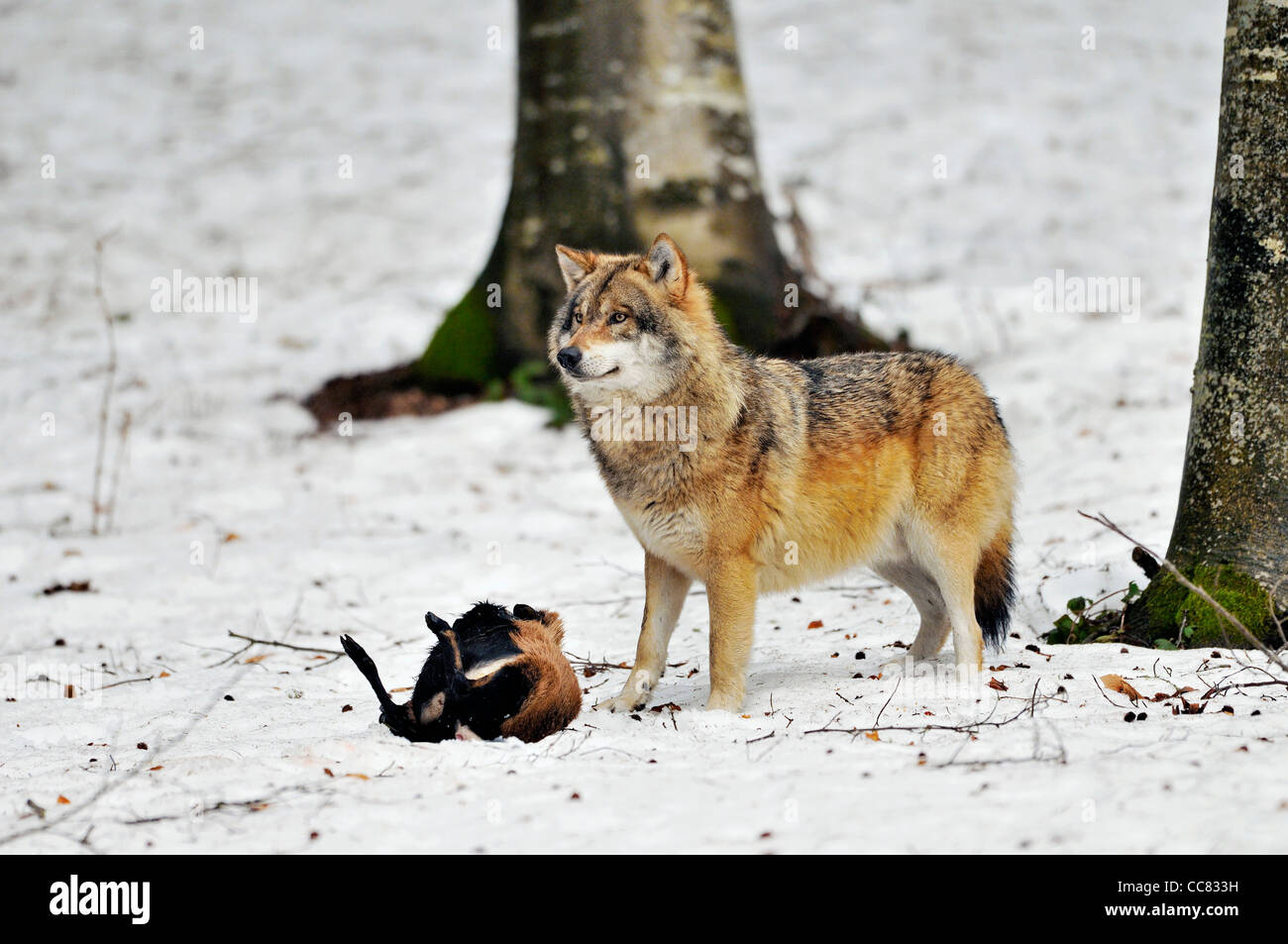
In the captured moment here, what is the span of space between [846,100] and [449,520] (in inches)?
427

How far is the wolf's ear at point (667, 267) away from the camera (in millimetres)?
4918

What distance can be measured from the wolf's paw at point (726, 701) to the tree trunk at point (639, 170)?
498 cm

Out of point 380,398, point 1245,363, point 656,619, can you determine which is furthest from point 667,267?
point 380,398

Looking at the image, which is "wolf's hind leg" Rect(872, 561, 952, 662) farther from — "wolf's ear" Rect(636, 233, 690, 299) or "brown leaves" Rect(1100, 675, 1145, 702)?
"wolf's ear" Rect(636, 233, 690, 299)

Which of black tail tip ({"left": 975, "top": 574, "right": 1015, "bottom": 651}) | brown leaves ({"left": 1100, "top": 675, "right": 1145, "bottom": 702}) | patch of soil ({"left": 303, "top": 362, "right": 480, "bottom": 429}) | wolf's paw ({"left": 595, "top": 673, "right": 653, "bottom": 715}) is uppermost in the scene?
patch of soil ({"left": 303, "top": 362, "right": 480, "bottom": 429})

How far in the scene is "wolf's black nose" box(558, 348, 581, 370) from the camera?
4660 millimetres

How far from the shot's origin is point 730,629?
482cm

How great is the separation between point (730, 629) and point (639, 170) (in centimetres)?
564

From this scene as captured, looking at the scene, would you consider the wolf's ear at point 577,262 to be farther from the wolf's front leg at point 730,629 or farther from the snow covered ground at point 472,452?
the snow covered ground at point 472,452

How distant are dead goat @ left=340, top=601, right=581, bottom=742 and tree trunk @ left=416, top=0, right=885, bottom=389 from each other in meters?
5.32

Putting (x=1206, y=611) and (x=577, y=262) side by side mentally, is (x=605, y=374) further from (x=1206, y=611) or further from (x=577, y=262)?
(x=1206, y=611)

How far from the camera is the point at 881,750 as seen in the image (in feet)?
12.7

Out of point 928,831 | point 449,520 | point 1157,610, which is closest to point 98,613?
point 449,520

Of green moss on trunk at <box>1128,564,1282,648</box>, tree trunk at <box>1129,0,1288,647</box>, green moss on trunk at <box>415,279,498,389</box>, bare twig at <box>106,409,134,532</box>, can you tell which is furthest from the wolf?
green moss on trunk at <box>415,279,498,389</box>
